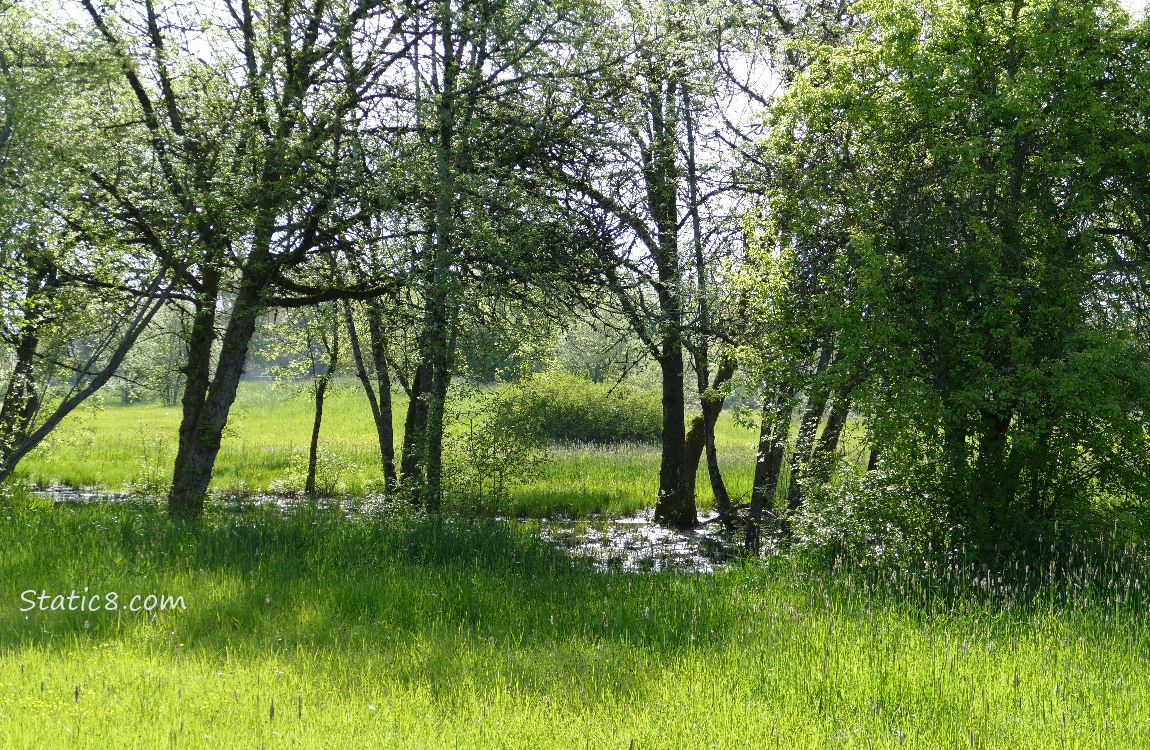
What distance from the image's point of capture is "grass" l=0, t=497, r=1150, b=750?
410cm

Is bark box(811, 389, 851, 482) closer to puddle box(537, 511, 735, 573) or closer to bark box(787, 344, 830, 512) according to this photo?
bark box(787, 344, 830, 512)

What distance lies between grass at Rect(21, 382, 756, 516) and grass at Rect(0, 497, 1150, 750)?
6.70 metres

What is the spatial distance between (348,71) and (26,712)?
9.56 meters

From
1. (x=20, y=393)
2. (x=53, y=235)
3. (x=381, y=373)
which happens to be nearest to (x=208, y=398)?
(x=53, y=235)

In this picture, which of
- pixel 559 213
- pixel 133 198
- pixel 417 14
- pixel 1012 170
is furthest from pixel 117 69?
pixel 1012 170

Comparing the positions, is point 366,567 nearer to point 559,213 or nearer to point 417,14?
point 559,213

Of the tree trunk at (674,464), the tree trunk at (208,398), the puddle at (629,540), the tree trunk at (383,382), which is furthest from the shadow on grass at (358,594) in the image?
the tree trunk at (674,464)

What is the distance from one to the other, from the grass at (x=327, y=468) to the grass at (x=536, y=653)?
6696mm

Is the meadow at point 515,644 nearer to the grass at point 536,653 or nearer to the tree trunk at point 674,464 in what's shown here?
the grass at point 536,653

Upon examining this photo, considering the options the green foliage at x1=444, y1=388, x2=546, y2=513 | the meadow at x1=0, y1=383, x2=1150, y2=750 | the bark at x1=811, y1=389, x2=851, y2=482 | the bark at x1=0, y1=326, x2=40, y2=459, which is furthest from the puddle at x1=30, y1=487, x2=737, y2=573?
the bark at x1=811, y1=389, x2=851, y2=482

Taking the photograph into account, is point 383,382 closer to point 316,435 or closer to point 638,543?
point 316,435

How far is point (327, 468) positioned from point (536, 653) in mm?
14095

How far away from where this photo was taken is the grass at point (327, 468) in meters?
17.3

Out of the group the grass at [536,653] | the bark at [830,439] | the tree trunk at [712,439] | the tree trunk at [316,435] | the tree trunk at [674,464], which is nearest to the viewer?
the grass at [536,653]
